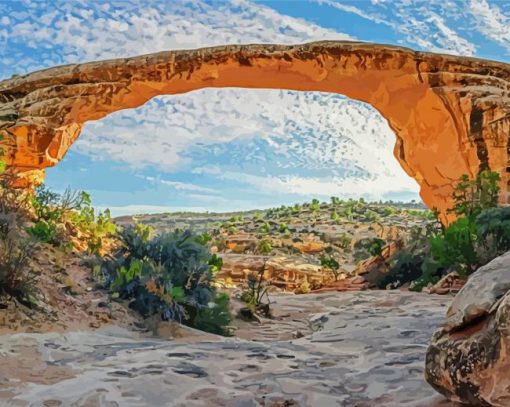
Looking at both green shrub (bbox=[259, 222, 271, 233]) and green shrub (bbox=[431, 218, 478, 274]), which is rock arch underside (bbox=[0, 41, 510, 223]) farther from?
green shrub (bbox=[259, 222, 271, 233])

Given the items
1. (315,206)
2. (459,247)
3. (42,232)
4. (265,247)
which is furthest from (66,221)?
(315,206)

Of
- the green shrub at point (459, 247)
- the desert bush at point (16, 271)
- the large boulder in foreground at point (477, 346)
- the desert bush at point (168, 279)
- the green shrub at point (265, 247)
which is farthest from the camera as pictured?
the green shrub at point (265, 247)

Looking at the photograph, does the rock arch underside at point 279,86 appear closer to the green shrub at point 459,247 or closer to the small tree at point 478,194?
Result: the small tree at point 478,194

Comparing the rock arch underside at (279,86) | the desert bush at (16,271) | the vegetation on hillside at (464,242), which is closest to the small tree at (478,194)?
the vegetation on hillside at (464,242)

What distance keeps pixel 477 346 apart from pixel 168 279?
4.23m

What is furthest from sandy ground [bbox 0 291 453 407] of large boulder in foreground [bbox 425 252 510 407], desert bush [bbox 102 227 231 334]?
desert bush [bbox 102 227 231 334]

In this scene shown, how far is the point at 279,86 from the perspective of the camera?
13391 mm

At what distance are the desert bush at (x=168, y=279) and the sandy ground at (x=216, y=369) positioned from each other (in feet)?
1.74

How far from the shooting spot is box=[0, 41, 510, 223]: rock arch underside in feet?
40.9

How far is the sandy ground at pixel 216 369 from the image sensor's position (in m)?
3.32

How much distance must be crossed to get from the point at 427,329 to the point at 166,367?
2.60 meters

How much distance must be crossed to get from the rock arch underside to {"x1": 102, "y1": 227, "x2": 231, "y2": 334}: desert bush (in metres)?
6.02

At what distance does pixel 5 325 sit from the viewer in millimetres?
5062

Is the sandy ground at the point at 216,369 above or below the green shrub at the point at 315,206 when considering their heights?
below
